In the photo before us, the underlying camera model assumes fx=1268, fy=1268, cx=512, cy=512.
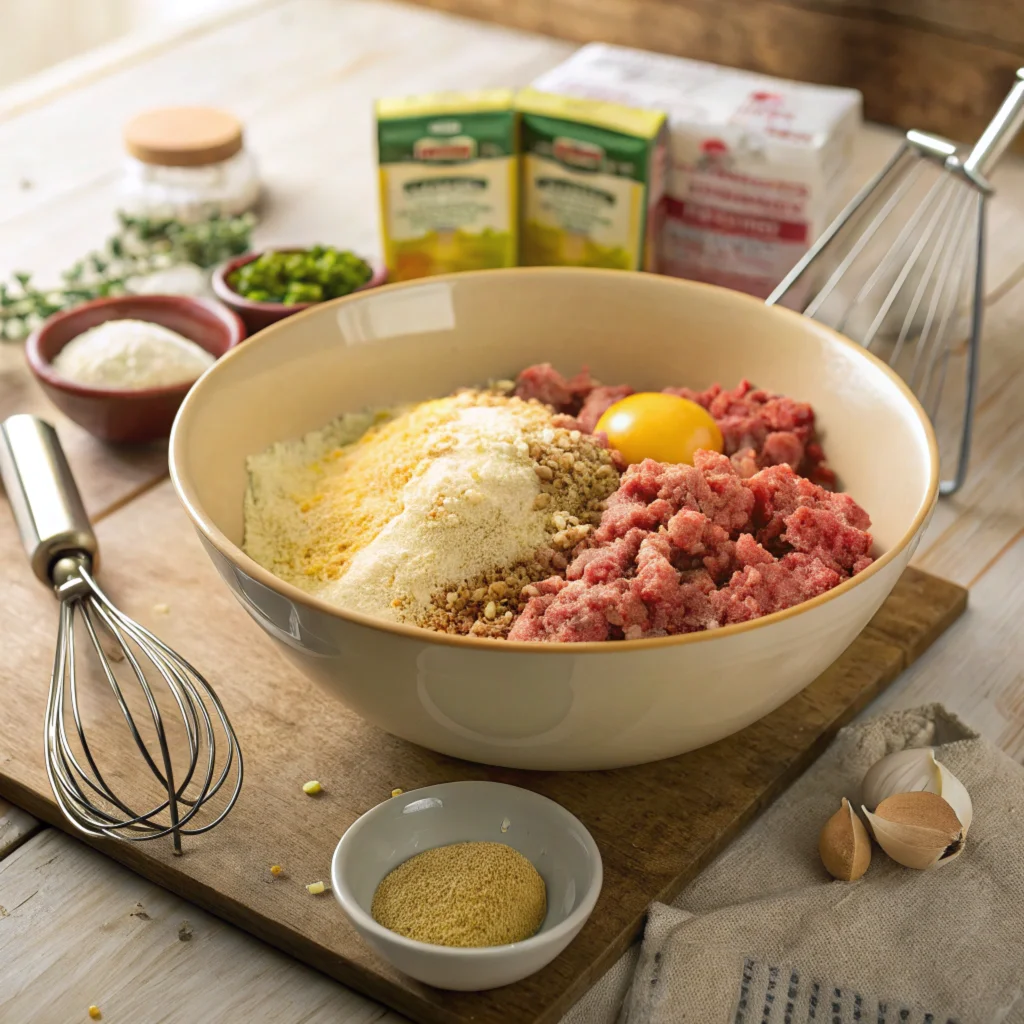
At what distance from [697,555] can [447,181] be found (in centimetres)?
82

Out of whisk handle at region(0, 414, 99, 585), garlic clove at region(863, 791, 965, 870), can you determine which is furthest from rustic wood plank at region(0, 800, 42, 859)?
garlic clove at region(863, 791, 965, 870)

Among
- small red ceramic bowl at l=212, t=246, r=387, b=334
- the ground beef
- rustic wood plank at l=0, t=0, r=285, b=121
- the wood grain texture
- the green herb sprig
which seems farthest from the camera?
rustic wood plank at l=0, t=0, r=285, b=121

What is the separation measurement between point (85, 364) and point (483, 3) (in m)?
1.53

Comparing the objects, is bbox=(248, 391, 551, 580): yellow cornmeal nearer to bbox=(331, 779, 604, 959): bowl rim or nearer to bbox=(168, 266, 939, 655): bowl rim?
bbox=(168, 266, 939, 655): bowl rim

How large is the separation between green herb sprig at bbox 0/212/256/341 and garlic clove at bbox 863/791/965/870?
116 centimetres

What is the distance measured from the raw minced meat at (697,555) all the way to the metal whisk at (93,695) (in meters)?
0.27

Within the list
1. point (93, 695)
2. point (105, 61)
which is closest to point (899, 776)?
point (93, 695)

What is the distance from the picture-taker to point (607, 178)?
158 cm

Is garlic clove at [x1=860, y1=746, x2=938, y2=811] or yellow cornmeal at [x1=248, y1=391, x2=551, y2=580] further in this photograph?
yellow cornmeal at [x1=248, y1=391, x2=551, y2=580]

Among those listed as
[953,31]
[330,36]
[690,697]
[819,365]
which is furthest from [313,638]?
[330,36]

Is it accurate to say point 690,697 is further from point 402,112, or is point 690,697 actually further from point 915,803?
point 402,112

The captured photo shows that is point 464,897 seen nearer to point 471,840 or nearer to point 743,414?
point 471,840

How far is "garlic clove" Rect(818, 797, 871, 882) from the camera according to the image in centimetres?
93

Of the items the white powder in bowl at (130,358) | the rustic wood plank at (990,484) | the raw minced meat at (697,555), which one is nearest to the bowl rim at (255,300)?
the white powder in bowl at (130,358)
